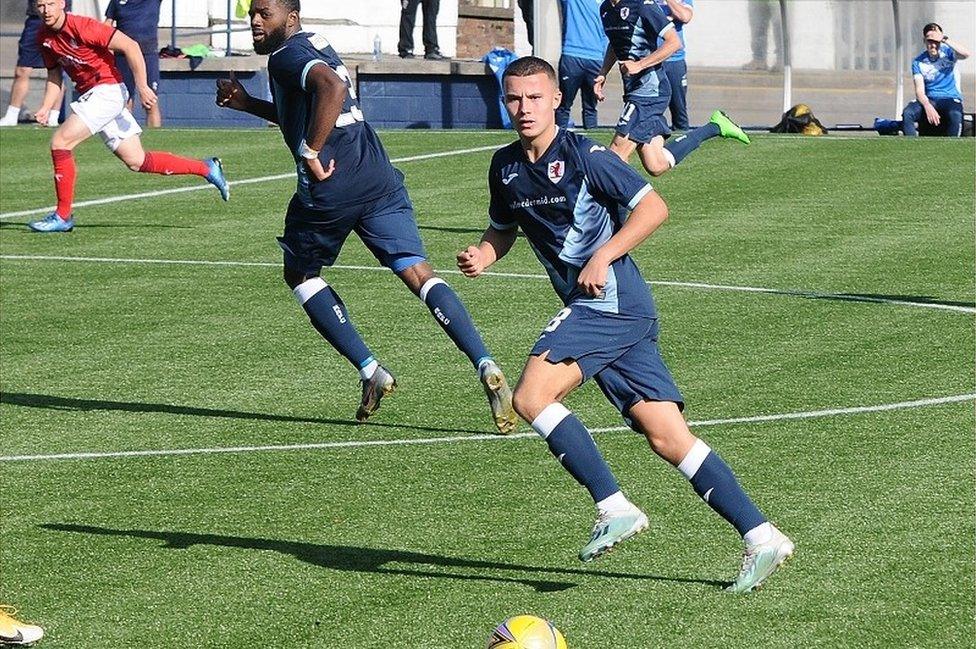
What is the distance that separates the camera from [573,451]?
21.4 ft

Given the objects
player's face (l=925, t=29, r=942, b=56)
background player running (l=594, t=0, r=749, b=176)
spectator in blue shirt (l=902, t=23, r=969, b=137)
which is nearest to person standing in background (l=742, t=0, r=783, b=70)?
→ spectator in blue shirt (l=902, t=23, r=969, b=137)

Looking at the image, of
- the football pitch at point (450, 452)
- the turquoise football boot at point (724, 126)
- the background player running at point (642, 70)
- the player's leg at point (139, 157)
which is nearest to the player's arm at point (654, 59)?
the background player running at point (642, 70)

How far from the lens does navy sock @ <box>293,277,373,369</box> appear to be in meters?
9.37

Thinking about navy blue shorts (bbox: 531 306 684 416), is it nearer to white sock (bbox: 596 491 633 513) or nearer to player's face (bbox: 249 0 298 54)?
white sock (bbox: 596 491 633 513)

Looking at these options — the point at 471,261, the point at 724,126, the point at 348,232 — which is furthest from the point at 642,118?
the point at 471,261

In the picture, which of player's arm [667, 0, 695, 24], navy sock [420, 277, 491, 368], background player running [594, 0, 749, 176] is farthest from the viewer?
player's arm [667, 0, 695, 24]

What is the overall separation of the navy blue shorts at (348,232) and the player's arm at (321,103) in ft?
1.04

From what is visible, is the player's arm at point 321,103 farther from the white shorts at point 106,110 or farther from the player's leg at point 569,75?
the player's leg at point 569,75

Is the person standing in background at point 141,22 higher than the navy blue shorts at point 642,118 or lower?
higher

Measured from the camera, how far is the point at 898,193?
1772 cm

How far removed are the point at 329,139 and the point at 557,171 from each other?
10.1ft

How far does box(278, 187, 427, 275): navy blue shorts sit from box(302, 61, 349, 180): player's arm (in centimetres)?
32

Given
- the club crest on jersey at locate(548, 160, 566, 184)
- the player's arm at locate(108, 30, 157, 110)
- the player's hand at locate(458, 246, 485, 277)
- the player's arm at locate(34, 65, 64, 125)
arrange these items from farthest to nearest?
the player's arm at locate(34, 65, 64, 125) < the player's arm at locate(108, 30, 157, 110) < the player's hand at locate(458, 246, 485, 277) < the club crest on jersey at locate(548, 160, 566, 184)

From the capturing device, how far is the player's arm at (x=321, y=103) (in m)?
9.09
